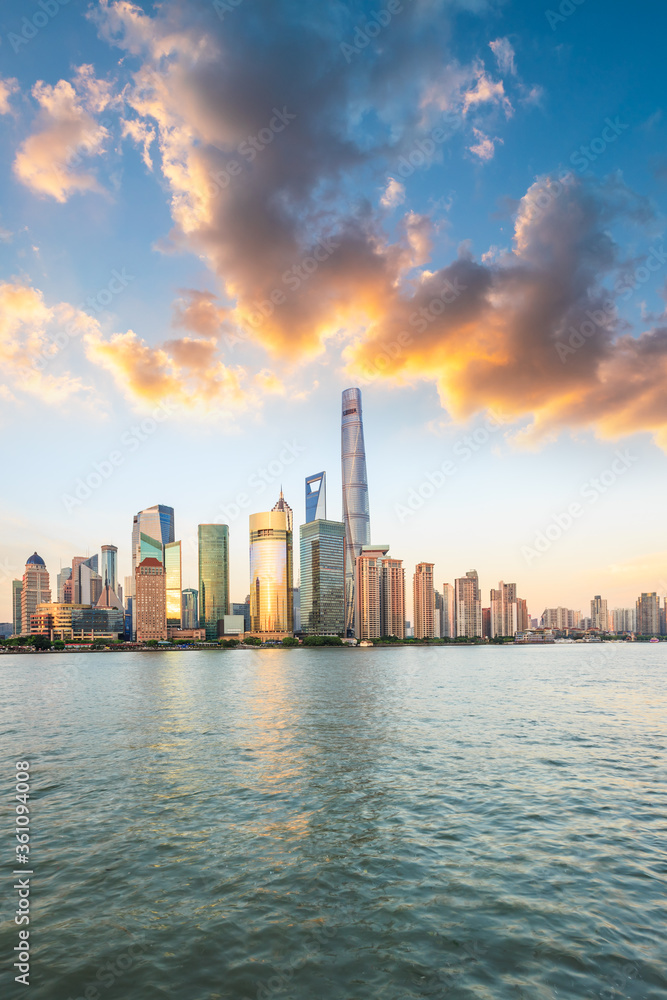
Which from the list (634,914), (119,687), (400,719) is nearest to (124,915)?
(634,914)

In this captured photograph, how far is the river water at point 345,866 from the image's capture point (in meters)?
15.0

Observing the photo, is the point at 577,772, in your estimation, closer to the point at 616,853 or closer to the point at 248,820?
the point at 616,853

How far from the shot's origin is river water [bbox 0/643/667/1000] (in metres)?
15.0

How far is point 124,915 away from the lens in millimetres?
18141

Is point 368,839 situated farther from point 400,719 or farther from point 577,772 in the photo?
point 400,719

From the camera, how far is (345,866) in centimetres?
2189

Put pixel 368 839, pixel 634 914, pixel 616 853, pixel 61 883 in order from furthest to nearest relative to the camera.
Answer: pixel 368 839, pixel 616 853, pixel 61 883, pixel 634 914

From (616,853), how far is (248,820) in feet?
55.9

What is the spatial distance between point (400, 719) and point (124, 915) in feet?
142

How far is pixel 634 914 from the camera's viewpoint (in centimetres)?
1789

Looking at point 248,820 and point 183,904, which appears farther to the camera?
point 248,820

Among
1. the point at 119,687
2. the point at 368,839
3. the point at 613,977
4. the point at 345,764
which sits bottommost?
the point at 119,687

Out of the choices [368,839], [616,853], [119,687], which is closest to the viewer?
[616,853]

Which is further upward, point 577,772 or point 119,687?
point 577,772
